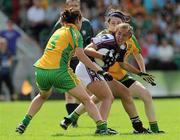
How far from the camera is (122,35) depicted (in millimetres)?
12625

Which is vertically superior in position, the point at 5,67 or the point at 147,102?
the point at 147,102

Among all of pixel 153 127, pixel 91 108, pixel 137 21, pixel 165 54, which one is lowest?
pixel 165 54

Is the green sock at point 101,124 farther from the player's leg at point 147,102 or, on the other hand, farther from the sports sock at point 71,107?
the sports sock at point 71,107

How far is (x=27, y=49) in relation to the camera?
2755 cm

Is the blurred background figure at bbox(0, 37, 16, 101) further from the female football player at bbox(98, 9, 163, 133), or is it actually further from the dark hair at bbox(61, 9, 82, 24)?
the dark hair at bbox(61, 9, 82, 24)

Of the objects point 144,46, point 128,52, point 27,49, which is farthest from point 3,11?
point 128,52

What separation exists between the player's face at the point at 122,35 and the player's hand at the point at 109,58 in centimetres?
24

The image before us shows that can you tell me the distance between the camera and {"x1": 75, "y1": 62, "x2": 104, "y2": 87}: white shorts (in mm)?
13102

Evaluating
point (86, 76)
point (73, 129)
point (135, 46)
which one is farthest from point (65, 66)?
point (73, 129)

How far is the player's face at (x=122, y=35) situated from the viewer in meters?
12.6

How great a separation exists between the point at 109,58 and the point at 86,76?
2.10ft

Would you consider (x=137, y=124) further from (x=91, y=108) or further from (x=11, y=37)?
(x=11, y=37)

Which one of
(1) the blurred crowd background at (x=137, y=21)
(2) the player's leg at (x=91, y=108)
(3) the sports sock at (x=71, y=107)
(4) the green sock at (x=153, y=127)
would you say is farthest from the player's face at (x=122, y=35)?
(1) the blurred crowd background at (x=137, y=21)

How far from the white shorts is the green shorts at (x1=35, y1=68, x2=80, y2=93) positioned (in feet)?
1.75
